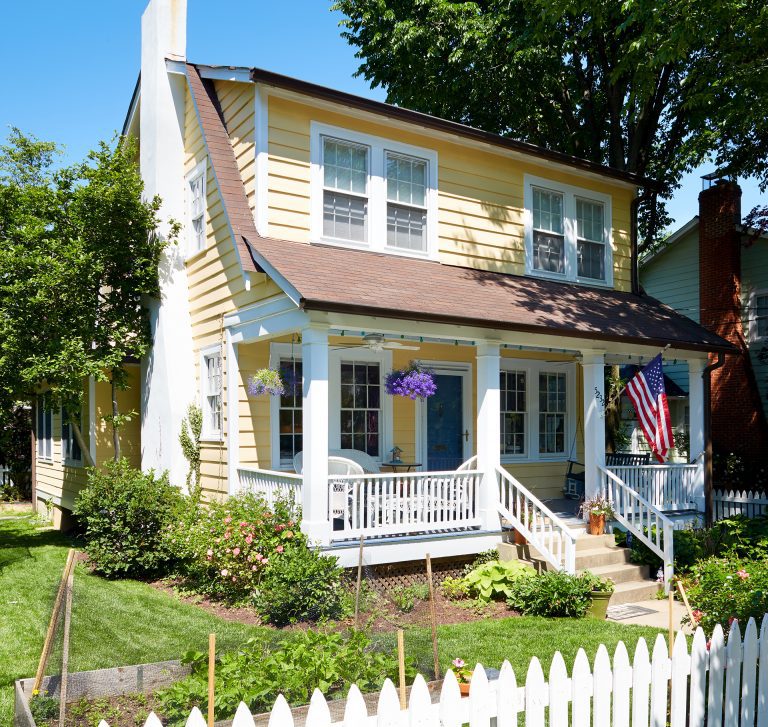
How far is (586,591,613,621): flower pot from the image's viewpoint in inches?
356

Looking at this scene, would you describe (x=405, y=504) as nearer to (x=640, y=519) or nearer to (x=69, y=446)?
(x=640, y=519)

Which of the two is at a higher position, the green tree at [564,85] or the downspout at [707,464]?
the green tree at [564,85]

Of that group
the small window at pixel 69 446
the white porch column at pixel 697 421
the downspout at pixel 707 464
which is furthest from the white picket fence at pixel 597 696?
the small window at pixel 69 446

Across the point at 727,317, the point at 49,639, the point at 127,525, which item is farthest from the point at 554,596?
the point at 727,317

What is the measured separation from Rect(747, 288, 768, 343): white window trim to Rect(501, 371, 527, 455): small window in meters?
9.05

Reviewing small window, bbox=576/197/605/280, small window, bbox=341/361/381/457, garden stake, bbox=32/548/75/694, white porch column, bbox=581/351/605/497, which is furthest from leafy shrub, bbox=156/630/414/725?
small window, bbox=576/197/605/280

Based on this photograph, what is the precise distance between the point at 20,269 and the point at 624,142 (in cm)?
1813

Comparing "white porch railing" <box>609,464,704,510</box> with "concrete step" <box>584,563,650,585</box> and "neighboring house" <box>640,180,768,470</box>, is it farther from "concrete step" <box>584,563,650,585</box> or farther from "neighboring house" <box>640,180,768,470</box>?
"neighboring house" <box>640,180,768,470</box>

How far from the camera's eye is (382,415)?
502 inches

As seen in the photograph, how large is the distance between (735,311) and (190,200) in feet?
46.7

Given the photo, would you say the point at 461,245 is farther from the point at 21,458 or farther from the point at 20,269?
the point at 21,458

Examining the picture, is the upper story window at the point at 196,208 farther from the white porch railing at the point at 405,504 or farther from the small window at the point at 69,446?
the white porch railing at the point at 405,504

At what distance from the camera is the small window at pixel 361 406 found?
40.7 feet

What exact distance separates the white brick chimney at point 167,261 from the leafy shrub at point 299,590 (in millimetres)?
4517
